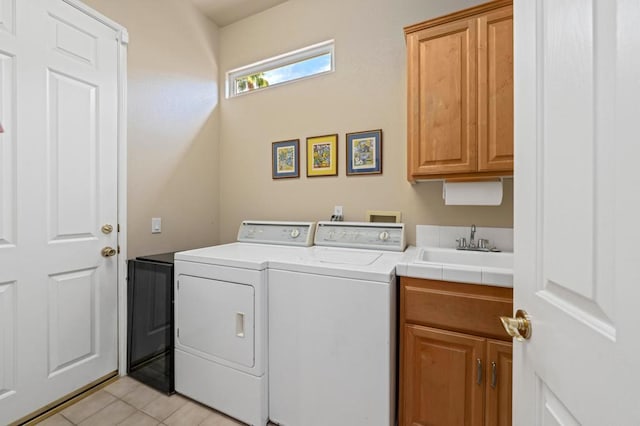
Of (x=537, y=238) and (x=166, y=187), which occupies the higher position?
(x=166, y=187)

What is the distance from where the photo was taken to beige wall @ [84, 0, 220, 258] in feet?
7.11

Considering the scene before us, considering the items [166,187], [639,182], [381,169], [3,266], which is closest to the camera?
[639,182]

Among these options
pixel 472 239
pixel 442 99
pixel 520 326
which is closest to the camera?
pixel 520 326

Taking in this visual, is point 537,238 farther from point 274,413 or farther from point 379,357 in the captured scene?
point 274,413

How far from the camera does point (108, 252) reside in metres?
1.99

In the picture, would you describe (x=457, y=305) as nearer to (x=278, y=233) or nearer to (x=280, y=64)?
(x=278, y=233)

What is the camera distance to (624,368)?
0.39m

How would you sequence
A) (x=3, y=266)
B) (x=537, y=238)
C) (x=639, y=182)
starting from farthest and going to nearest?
1. (x=3, y=266)
2. (x=537, y=238)
3. (x=639, y=182)

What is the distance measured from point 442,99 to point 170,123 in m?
2.15

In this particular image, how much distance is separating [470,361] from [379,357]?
1.37 feet

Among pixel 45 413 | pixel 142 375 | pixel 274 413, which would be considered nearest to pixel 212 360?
pixel 274 413

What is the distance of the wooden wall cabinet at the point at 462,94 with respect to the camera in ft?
4.95

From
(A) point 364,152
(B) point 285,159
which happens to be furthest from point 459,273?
(B) point 285,159

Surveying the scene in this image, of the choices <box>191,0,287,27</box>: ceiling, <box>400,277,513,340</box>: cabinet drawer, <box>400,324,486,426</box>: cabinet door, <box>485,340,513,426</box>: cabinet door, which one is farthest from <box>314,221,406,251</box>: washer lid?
<box>191,0,287,27</box>: ceiling
